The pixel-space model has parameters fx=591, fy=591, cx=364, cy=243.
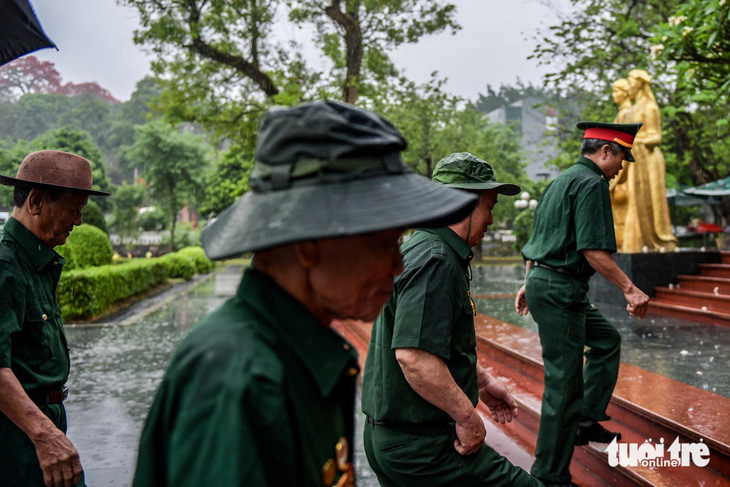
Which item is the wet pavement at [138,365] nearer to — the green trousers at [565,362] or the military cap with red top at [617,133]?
the green trousers at [565,362]

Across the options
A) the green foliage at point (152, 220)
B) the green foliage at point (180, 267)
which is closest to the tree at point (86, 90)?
the green foliage at point (152, 220)

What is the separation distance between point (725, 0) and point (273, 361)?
5303 mm

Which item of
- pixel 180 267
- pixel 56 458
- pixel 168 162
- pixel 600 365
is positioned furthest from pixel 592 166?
pixel 168 162

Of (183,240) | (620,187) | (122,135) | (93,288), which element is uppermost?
(122,135)

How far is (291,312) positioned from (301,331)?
4cm

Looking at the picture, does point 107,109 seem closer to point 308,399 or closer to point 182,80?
point 182,80

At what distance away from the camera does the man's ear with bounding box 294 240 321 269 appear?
→ 3.78ft

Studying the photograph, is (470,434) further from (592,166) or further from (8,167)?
(8,167)

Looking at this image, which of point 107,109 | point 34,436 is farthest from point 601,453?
point 107,109

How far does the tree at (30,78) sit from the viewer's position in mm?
55156

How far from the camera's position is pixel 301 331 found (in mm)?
1115

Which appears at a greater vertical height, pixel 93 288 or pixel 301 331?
pixel 301 331

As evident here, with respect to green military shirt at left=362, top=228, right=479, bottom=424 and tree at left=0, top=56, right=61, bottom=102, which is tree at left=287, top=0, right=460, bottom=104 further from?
tree at left=0, top=56, right=61, bottom=102

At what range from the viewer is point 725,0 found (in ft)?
15.6
